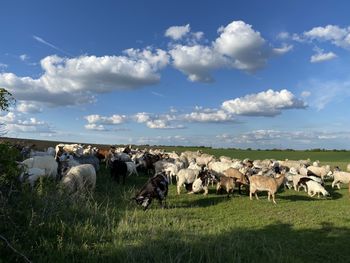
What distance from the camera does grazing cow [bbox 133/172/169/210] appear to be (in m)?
14.9

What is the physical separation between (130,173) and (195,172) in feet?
19.1

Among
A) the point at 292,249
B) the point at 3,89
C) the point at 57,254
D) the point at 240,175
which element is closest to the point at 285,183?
the point at 240,175

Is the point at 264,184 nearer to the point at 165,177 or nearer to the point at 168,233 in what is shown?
the point at 165,177

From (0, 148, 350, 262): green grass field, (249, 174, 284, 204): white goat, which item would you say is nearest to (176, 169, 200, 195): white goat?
(249, 174, 284, 204): white goat

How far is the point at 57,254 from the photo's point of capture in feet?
24.4

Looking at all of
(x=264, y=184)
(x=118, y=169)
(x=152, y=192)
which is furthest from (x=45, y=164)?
(x=264, y=184)

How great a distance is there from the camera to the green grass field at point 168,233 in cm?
766

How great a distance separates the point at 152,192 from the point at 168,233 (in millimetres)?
5868

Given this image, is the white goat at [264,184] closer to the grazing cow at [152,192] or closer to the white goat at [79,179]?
the grazing cow at [152,192]

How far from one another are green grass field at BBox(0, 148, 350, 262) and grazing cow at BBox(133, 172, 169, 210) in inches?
11.4

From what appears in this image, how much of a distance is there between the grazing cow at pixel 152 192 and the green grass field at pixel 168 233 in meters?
0.29

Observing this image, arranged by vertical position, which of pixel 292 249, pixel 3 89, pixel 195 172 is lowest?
pixel 292 249

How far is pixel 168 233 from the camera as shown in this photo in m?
9.38

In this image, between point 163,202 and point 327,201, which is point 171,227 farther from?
point 327,201
